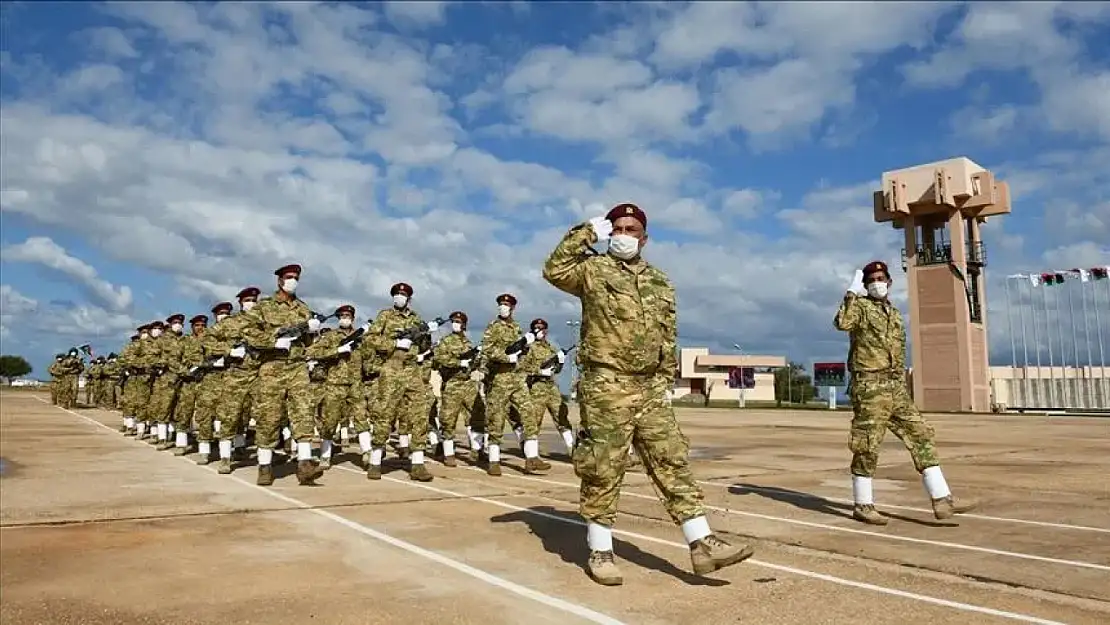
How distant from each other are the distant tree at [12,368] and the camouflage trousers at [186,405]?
11406 centimetres

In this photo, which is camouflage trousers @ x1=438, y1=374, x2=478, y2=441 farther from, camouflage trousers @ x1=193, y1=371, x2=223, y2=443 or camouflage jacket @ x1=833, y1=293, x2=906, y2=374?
camouflage jacket @ x1=833, y1=293, x2=906, y2=374

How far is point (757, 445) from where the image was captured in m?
16.3

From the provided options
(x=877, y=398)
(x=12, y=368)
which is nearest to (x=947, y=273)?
(x=877, y=398)

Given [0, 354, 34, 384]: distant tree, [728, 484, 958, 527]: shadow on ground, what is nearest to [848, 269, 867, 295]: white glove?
[728, 484, 958, 527]: shadow on ground

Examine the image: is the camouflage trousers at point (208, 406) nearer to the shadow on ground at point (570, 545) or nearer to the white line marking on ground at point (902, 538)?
the shadow on ground at point (570, 545)

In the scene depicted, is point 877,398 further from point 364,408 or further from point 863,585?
point 364,408

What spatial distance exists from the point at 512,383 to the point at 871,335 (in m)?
5.69

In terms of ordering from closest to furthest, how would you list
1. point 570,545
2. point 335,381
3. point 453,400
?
point 570,545
point 453,400
point 335,381

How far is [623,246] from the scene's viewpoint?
17.6 feet

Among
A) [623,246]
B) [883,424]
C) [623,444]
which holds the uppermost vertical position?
[623,246]

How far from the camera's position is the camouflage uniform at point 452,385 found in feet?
39.8

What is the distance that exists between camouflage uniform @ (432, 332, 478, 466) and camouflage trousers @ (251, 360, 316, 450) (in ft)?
8.26

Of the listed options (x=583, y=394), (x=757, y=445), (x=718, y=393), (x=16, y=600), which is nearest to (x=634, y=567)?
(x=583, y=394)

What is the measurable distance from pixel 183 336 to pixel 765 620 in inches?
561
